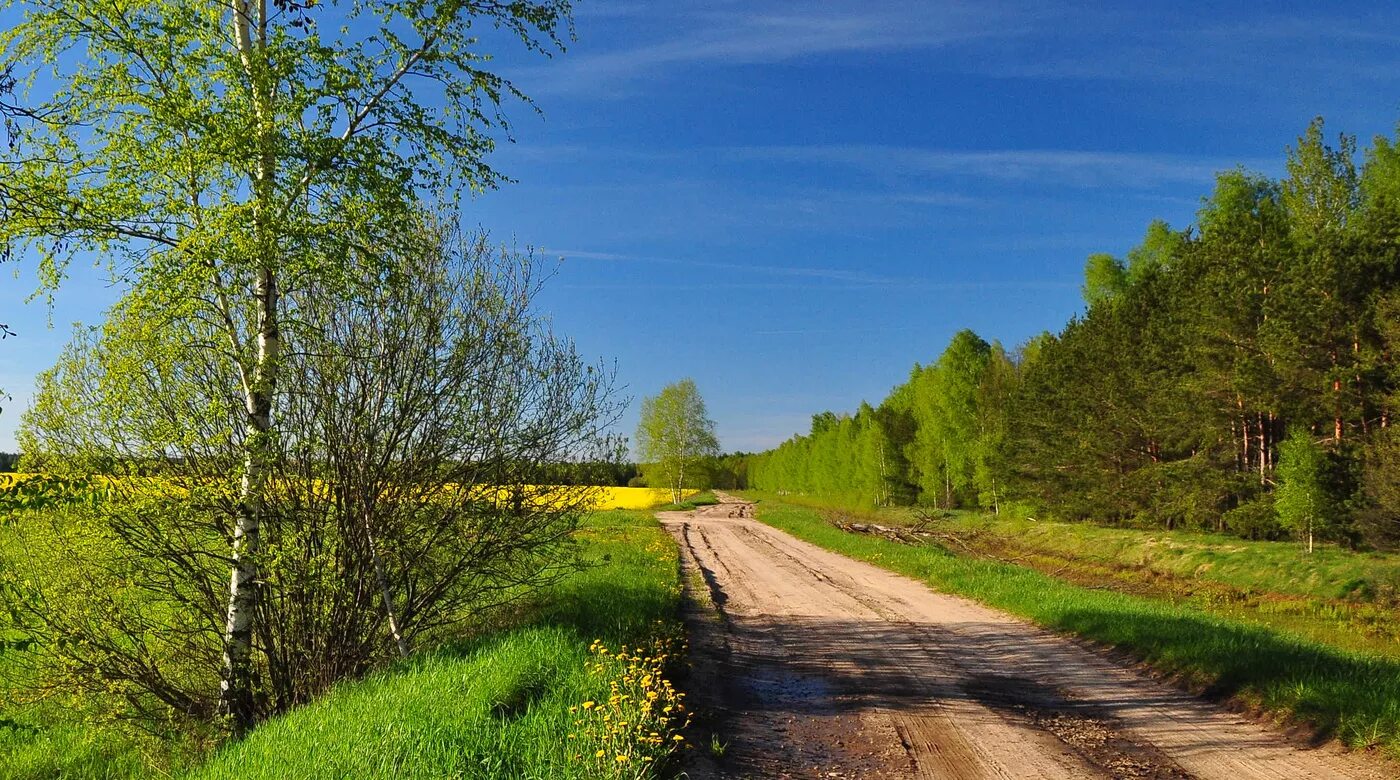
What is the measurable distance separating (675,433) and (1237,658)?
204 ft

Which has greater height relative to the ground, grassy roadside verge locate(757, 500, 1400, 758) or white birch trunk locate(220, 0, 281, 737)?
white birch trunk locate(220, 0, 281, 737)

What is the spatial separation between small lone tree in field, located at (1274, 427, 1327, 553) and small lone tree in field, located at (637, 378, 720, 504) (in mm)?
51380

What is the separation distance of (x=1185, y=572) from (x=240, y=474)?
25647mm

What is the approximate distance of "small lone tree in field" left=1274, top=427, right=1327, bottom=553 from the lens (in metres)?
21.7

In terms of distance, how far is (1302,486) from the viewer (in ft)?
71.7

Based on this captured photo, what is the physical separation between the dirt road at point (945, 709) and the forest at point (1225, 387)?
1500 cm

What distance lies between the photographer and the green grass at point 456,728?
5289 mm

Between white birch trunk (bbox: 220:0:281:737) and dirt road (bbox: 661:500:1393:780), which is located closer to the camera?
dirt road (bbox: 661:500:1393:780)

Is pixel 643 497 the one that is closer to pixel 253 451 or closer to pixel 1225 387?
pixel 1225 387

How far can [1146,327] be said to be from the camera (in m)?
32.0

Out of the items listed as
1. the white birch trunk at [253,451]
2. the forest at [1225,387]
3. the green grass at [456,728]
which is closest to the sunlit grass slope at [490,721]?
the green grass at [456,728]

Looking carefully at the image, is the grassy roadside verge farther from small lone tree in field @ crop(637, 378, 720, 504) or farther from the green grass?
small lone tree in field @ crop(637, 378, 720, 504)

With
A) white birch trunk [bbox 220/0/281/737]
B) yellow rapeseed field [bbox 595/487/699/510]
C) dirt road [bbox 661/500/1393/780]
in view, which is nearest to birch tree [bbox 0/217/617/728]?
white birch trunk [bbox 220/0/281/737]

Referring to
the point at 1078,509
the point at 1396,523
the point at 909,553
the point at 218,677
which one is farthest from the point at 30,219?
the point at 1078,509
